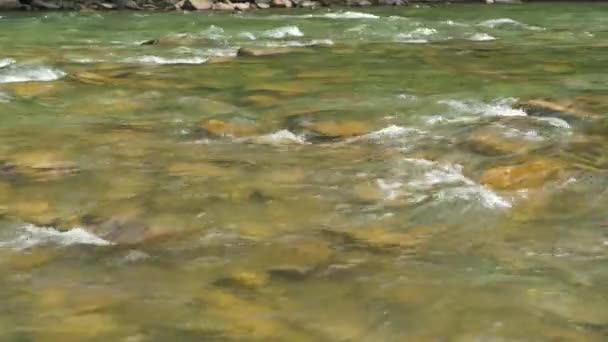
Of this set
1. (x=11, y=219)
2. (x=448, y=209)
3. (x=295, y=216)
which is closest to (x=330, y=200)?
(x=295, y=216)

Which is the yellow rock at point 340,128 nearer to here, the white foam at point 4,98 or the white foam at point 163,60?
the white foam at point 4,98

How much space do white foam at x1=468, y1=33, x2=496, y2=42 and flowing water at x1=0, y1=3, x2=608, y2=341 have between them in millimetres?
5505

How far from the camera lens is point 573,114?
9.37 metres

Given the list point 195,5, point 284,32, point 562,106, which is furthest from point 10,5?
point 562,106

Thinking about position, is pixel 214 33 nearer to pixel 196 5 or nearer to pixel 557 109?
pixel 196 5

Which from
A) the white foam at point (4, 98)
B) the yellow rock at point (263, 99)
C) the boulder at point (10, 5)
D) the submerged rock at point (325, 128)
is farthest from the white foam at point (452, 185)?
the boulder at point (10, 5)

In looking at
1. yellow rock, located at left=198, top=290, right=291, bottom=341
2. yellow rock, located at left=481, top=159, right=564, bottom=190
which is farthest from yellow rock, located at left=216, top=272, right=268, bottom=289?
yellow rock, located at left=481, top=159, right=564, bottom=190

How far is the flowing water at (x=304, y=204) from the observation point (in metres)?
4.67

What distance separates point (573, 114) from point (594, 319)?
5.16m

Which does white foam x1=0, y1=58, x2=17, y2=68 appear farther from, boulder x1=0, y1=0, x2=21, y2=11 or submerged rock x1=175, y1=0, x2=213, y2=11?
boulder x1=0, y1=0, x2=21, y2=11

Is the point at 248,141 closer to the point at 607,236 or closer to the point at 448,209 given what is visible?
the point at 448,209

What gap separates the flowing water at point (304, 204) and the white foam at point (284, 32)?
6920 mm

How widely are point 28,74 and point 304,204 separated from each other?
7719 mm

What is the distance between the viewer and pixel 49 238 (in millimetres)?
5793
